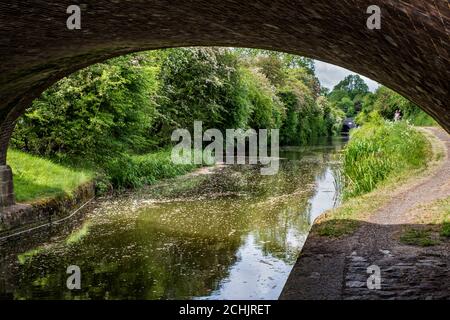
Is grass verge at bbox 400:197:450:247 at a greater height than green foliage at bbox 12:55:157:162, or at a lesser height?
lesser

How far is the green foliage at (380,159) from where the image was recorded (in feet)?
42.2

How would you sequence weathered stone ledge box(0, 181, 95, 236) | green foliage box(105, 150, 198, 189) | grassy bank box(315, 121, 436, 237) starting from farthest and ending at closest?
green foliage box(105, 150, 198, 189) < weathered stone ledge box(0, 181, 95, 236) < grassy bank box(315, 121, 436, 237)

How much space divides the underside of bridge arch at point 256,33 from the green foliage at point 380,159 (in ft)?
23.3

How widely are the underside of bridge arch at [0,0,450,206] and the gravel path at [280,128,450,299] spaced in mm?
1861

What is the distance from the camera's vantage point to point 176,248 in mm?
8891

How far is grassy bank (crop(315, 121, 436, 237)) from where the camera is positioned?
8814 mm

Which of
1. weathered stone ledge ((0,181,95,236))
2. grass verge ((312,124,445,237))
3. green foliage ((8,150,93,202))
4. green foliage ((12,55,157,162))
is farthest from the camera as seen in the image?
green foliage ((12,55,157,162))

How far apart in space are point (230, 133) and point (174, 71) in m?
6.49

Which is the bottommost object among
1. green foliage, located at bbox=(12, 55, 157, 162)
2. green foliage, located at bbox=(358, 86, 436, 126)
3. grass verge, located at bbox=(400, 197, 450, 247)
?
grass verge, located at bbox=(400, 197, 450, 247)

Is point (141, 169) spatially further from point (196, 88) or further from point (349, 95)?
point (349, 95)

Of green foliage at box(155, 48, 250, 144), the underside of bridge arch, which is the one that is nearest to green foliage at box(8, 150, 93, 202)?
the underside of bridge arch

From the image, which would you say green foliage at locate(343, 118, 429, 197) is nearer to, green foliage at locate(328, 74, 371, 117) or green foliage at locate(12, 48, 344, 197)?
green foliage at locate(12, 48, 344, 197)
